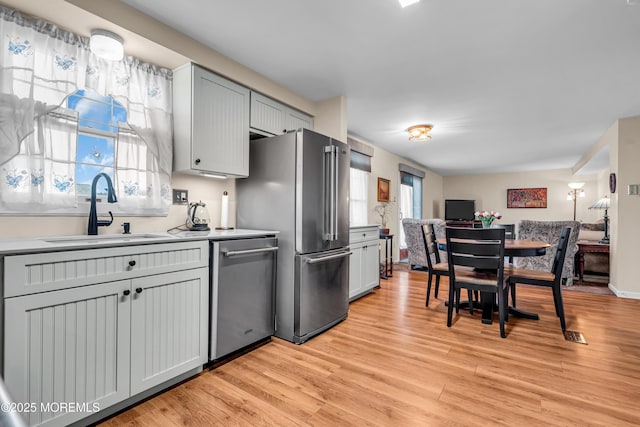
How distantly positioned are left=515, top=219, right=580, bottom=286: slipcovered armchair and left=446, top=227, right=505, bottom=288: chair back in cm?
219

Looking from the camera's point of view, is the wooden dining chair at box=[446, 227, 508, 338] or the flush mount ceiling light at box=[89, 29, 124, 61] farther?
the wooden dining chair at box=[446, 227, 508, 338]

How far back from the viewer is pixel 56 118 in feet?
6.33

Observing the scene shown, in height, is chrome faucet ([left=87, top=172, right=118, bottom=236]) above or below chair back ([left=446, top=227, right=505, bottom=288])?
above

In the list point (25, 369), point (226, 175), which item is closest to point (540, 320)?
point (226, 175)

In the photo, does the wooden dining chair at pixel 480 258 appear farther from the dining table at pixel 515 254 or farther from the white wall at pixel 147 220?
the white wall at pixel 147 220

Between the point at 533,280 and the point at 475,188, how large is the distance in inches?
303

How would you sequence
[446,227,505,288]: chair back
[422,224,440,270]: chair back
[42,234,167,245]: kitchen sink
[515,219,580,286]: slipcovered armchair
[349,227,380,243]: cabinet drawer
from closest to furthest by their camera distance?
[42,234,167,245]: kitchen sink, [446,227,505,288]: chair back, [422,224,440,270]: chair back, [349,227,380,243]: cabinet drawer, [515,219,580,286]: slipcovered armchair

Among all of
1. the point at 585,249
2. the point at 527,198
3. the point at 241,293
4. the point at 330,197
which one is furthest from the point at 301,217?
the point at 527,198

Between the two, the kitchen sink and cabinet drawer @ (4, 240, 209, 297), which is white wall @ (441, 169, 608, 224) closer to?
cabinet drawer @ (4, 240, 209, 297)

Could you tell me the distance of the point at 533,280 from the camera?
282 cm

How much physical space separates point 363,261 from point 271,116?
208cm

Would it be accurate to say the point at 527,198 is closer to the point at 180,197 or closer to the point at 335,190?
the point at 335,190

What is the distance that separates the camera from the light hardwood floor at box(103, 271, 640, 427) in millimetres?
1617

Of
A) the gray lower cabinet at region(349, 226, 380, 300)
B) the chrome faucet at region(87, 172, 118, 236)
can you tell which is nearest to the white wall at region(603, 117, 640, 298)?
the gray lower cabinet at region(349, 226, 380, 300)
